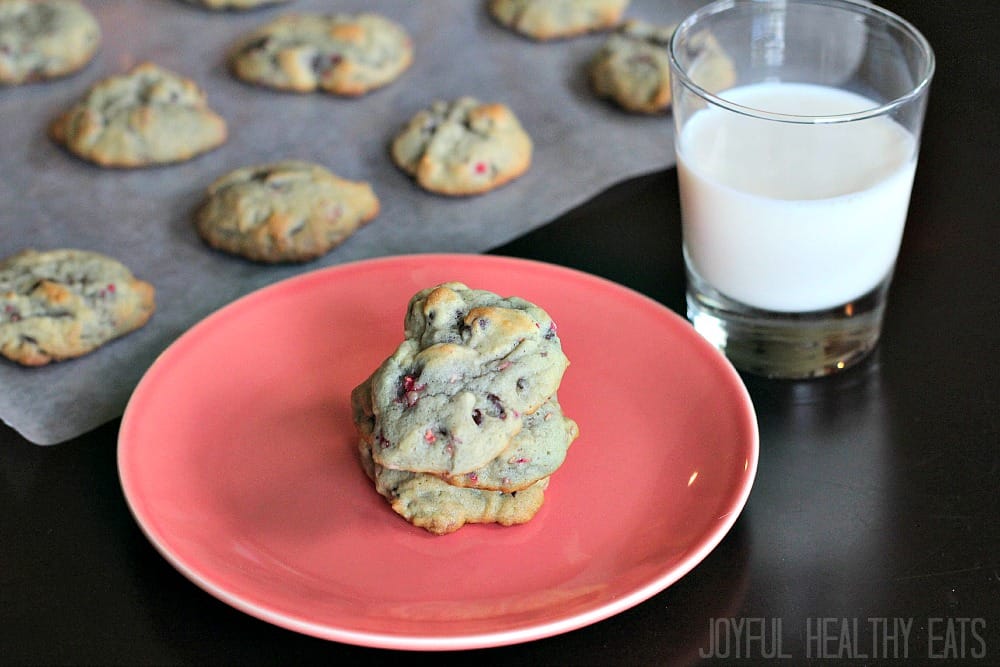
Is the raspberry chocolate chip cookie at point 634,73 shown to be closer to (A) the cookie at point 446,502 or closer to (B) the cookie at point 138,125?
(B) the cookie at point 138,125

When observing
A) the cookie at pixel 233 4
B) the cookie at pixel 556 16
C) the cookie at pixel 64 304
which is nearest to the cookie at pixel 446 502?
the cookie at pixel 64 304

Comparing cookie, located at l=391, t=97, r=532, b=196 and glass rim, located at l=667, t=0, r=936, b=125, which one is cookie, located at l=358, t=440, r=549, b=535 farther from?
cookie, located at l=391, t=97, r=532, b=196

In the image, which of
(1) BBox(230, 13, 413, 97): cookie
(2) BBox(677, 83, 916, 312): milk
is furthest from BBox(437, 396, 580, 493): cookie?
(1) BBox(230, 13, 413, 97): cookie

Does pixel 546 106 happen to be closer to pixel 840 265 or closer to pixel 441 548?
pixel 840 265

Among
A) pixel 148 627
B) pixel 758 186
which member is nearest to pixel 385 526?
pixel 148 627

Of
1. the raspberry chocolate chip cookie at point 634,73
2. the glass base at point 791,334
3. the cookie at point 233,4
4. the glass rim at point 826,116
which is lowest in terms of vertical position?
the glass base at point 791,334
